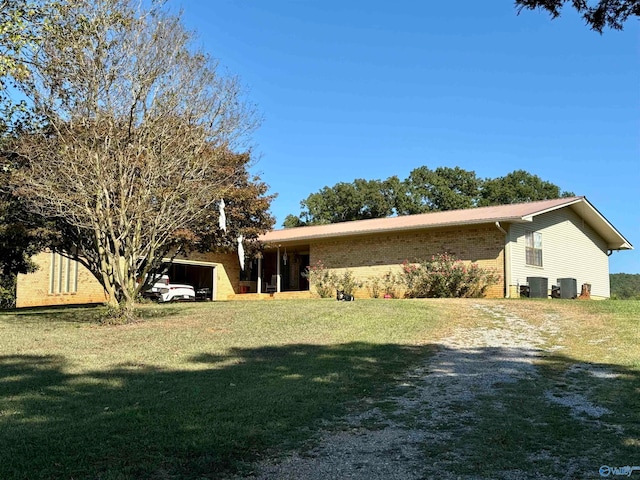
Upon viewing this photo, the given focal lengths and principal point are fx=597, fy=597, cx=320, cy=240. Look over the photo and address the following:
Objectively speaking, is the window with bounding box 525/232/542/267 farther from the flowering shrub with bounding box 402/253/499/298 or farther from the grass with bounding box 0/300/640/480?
the grass with bounding box 0/300/640/480

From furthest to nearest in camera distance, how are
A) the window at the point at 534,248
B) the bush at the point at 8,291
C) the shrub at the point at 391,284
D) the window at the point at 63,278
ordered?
the bush at the point at 8,291 < the window at the point at 63,278 < the shrub at the point at 391,284 < the window at the point at 534,248

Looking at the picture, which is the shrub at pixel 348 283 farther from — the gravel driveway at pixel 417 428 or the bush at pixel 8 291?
Answer: the bush at pixel 8 291

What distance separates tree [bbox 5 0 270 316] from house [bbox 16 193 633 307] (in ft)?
33.8

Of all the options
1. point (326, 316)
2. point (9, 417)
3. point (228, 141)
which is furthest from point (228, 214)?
point (9, 417)

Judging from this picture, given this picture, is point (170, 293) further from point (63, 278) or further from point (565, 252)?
point (565, 252)

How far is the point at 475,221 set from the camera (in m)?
20.7

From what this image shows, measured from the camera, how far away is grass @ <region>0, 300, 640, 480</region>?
4.51 meters

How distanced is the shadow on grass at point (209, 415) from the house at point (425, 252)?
41.0 ft

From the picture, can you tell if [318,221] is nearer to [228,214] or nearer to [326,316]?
[228,214]

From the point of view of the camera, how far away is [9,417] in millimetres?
5570

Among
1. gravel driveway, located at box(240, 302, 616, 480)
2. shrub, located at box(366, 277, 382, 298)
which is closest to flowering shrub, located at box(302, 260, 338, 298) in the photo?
shrub, located at box(366, 277, 382, 298)

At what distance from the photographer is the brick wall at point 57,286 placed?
29.1m

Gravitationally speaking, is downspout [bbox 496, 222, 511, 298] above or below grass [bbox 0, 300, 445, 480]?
above

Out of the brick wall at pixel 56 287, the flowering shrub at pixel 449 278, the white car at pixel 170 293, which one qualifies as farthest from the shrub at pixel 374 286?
the brick wall at pixel 56 287
